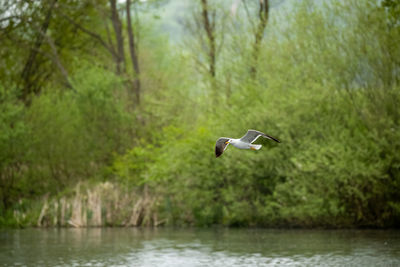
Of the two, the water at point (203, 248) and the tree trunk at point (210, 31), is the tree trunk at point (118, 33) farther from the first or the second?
the water at point (203, 248)

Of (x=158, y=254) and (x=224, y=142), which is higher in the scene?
(x=224, y=142)

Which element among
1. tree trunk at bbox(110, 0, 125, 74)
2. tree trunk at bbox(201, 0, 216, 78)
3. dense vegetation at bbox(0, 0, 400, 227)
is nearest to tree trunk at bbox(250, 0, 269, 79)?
dense vegetation at bbox(0, 0, 400, 227)

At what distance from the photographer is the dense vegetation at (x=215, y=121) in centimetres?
2584

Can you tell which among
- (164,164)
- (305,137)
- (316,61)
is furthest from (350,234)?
(164,164)

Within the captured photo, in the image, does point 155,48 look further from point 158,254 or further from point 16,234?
point 158,254

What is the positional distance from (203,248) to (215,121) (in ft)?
29.6

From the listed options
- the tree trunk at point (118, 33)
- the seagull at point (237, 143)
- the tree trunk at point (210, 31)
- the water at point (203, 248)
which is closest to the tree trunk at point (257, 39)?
the tree trunk at point (210, 31)

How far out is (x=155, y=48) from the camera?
221 ft

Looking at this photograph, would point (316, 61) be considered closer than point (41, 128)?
Yes

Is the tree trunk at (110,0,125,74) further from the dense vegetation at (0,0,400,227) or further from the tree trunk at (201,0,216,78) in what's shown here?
the tree trunk at (201,0,216,78)

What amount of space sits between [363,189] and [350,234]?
1836 mm

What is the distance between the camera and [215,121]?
3028 centimetres

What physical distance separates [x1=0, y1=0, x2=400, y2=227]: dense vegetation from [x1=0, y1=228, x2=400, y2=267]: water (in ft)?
6.88

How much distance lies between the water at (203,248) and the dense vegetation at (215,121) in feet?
6.88
